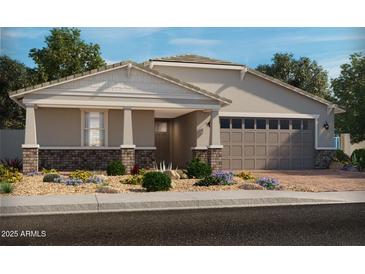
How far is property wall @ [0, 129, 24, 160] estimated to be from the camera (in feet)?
70.6

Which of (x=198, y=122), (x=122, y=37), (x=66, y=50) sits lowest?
(x=198, y=122)

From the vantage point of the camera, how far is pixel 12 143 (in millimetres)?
22031

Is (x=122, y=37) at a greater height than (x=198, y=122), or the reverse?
(x=122, y=37)

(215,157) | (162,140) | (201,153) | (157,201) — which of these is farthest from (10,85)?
(157,201)

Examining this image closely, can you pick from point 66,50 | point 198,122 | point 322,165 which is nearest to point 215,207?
point 198,122

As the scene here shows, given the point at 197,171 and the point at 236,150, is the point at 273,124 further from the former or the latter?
the point at 197,171

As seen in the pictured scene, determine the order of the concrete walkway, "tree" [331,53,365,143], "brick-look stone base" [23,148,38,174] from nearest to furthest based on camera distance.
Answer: the concrete walkway
"brick-look stone base" [23,148,38,174]
"tree" [331,53,365,143]

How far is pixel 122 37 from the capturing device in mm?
10453

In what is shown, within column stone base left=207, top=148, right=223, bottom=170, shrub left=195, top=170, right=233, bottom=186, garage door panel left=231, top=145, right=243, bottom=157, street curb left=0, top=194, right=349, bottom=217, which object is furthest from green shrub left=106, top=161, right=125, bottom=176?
garage door panel left=231, top=145, right=243, bottom=157

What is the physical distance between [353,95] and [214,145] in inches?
380

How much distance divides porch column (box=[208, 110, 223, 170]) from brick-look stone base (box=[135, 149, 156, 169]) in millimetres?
2641

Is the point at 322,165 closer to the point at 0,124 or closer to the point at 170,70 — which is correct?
the point at 170,70

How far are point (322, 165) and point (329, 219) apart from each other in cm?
1361

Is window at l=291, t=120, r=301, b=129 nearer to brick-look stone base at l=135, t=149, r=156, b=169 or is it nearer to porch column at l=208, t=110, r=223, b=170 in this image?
porch column at l=208, t=110, r=223, b=170
